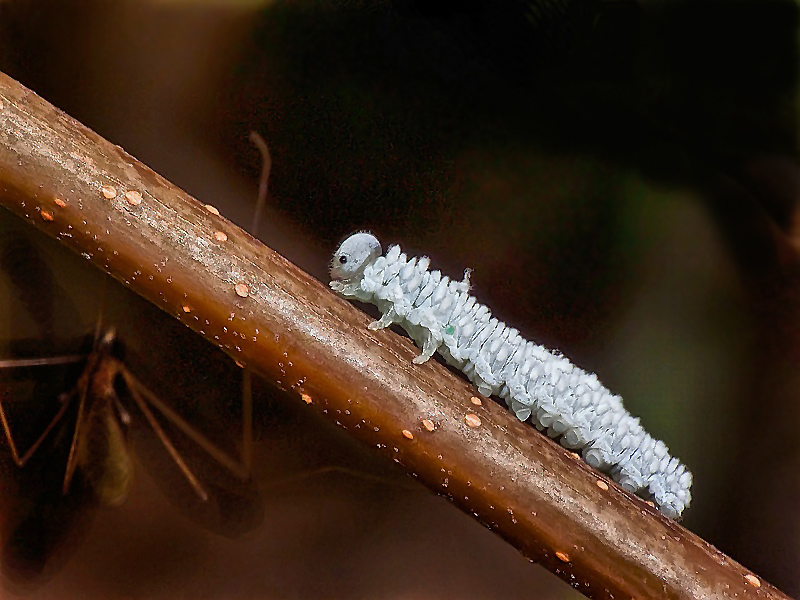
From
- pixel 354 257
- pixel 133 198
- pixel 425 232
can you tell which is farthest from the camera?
pixel 425 232

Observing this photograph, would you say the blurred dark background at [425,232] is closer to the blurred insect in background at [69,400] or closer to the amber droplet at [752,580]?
the blurred insect in background at [69,400]

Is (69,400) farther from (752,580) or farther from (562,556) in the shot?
(752,580)

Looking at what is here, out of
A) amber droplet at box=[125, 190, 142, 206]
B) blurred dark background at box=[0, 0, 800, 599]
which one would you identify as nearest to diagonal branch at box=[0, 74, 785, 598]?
amber droplet at box=[125, 190, 142, 206]

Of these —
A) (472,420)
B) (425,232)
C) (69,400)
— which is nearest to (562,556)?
(472,420)

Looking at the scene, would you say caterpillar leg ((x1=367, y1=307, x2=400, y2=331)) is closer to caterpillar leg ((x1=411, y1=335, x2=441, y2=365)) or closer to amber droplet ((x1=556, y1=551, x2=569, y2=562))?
caterpillar leg ((x1=411, y1=335, x2=441, y2=365))

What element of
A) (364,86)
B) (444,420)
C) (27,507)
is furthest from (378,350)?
(27,507)

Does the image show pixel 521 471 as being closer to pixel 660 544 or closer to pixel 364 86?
pixel 660 544

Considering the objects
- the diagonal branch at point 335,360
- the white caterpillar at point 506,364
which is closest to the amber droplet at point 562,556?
the diagonal branch at point 335,360
